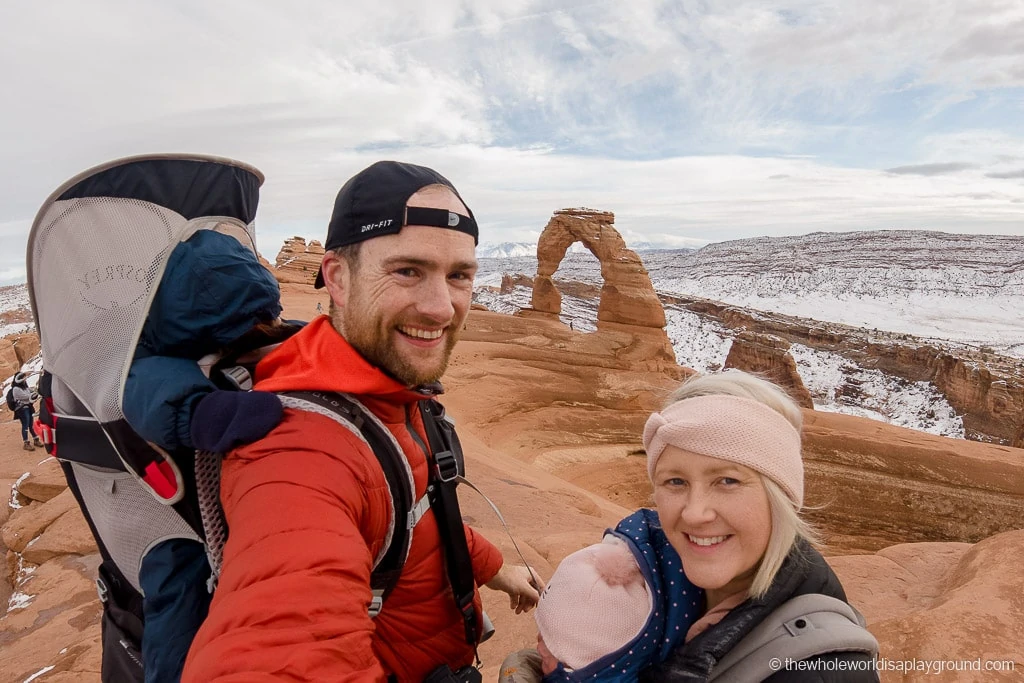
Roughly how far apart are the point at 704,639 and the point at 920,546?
836cm

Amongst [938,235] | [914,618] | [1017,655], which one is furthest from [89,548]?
[938,235]

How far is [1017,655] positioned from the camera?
11.5 feet

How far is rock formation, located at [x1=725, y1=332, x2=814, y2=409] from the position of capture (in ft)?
72.2

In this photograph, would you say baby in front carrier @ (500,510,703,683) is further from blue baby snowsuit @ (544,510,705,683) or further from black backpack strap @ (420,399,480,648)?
black backpack strap @ (420,399,480,648)

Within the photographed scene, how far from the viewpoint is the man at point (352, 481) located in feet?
3.84

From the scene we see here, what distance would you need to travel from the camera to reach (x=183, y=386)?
1549mm

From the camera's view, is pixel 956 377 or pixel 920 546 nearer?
pixel 920 546

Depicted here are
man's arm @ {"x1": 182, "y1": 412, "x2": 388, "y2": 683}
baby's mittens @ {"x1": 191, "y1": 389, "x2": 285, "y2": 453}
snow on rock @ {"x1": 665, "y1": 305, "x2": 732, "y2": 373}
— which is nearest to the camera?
man's arm @ {"x1": 182, "y1": 412, "x2": 388, "y2": 683}

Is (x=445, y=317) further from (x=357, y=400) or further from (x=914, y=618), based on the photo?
(x=914, y=618)

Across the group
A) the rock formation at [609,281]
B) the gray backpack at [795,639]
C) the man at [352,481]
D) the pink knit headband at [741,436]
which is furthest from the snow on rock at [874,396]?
the man at [352,481]

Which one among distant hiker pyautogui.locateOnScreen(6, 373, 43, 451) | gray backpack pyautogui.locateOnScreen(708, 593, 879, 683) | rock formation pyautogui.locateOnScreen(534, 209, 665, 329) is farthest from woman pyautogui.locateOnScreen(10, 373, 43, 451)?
rock formation pyautogui.locateOnScreen(534, 209, 665, 329)

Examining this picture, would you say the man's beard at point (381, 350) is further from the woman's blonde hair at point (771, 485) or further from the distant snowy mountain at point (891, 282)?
the distant snowy mountain at point (891, 282)

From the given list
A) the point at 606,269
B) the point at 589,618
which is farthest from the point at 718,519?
the point at 606,269

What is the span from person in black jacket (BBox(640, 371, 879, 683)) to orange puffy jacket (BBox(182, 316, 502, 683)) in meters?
0.85
